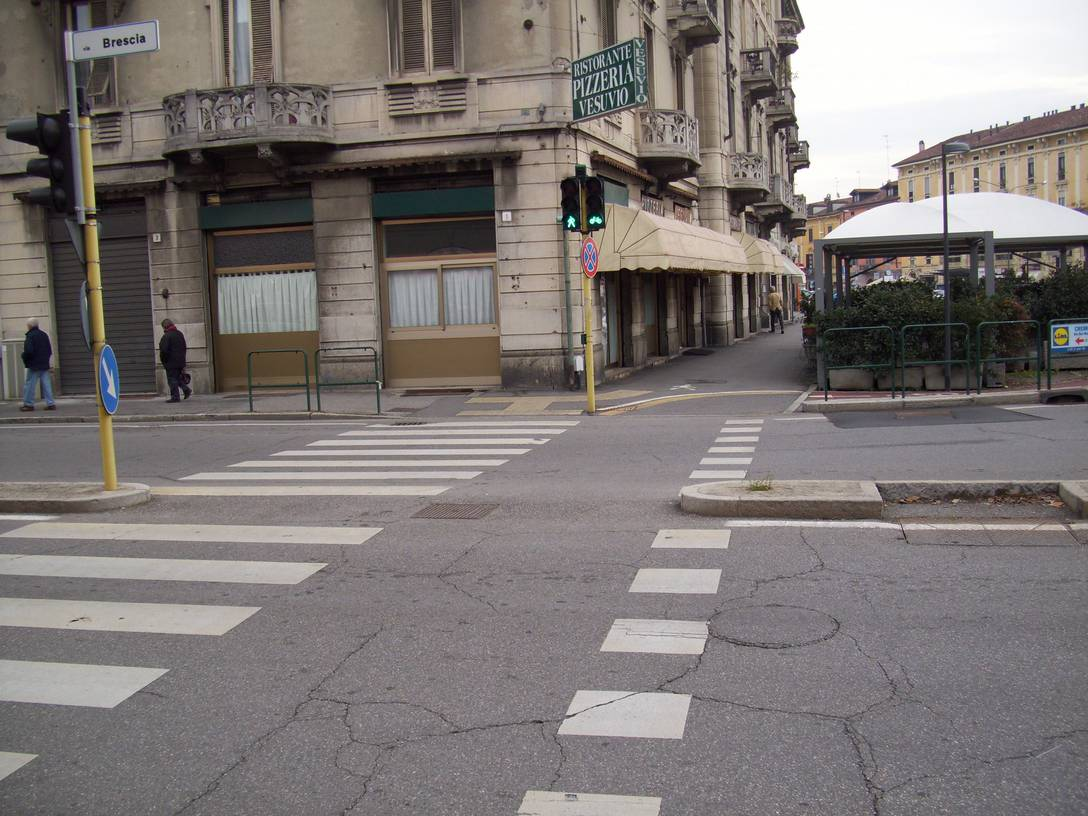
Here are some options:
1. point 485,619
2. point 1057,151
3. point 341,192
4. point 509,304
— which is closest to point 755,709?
point 485,619

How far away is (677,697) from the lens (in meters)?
4.81

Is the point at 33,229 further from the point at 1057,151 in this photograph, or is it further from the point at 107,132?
the point at 1057,151

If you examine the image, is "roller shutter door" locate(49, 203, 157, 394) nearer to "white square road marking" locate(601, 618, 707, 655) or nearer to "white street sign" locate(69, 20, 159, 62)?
"white street sign" locate(69, 20, 159, 62)

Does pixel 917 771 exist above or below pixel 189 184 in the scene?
below

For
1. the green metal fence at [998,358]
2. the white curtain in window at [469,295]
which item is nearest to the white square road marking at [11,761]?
the green metal fence at [998,358]

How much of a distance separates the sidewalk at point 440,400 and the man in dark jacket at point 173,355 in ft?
1.53

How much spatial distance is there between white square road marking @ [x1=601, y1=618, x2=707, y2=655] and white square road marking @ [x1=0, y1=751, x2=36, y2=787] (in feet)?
9.19

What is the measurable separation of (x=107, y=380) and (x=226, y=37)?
1424cm

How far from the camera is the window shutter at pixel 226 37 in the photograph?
21984 millimetres

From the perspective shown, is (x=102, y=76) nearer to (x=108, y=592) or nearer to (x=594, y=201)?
(x=594, y=201)

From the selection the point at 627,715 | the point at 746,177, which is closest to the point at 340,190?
the point at 627,715

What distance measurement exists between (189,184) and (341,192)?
361cm

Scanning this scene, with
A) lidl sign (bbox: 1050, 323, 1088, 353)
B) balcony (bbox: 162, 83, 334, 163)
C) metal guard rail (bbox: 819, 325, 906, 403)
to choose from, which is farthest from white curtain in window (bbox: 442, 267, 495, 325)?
lidl sign (bbox: 1050, 323, 1088, 353)

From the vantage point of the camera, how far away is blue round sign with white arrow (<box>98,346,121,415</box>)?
33.7 ft
